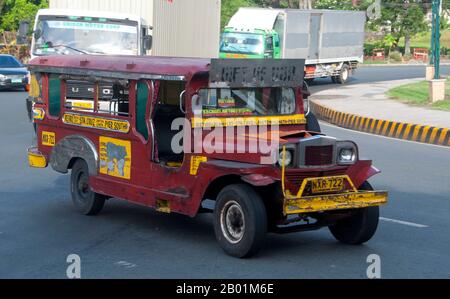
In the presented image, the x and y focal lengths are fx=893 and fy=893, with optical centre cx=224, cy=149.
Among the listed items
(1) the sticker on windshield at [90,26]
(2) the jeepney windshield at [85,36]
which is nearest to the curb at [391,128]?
(2) the jeepney windshield at [85,36]

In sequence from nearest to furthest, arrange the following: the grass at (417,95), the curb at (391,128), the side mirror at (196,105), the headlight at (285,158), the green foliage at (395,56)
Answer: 1. the headlight at (285,158)
2. the side mirror at (196,105)
3. the curb at (391,128)
4. the grass at (417,95)
5. the green foliage at (395,56)

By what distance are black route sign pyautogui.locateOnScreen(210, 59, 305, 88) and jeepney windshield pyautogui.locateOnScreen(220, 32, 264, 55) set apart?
78.7ft

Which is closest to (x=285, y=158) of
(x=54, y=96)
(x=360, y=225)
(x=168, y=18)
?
(x=360, y=225)

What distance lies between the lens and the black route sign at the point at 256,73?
27.4 feet

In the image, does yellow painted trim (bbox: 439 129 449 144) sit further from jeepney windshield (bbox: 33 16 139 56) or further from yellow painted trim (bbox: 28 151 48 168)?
yellow painted trim (bbox: 28 151 48 168)

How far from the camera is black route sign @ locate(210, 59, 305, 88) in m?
8.34

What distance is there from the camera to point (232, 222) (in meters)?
7.91

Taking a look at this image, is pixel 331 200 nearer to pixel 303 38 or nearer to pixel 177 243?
pixel 177 243

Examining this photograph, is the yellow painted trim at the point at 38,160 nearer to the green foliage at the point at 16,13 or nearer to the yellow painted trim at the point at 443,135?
the yellow painted trim at the point at 443,135

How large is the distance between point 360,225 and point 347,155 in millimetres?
693

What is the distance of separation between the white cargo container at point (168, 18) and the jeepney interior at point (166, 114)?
28.5 feet

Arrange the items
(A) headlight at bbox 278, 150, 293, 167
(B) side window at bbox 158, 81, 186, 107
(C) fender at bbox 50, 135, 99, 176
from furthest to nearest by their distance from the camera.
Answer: (C) fender at bbox 50, 135, 99, 176
(B) side window at bbox 158, 81, 186, 107
(A) headlight at bbox 278, 150, 293, 167

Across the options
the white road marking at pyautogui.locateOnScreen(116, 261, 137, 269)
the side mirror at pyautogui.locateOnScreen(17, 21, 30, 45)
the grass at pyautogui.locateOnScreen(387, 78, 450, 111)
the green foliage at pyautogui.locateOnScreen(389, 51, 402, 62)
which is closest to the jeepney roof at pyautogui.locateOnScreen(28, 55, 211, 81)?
the white road marking at pyautogui.locateOnScreen(116, 261, 137, 269)

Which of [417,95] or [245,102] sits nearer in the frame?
[245,102]
